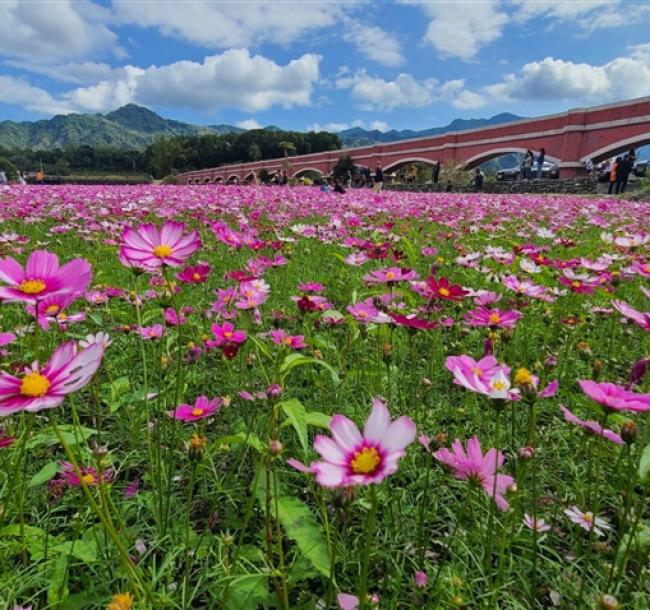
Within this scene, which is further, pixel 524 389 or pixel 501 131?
pixel 501 131

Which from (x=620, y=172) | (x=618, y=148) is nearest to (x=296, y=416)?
(x=620, y=172)

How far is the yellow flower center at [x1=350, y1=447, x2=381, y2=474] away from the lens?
0.56 m

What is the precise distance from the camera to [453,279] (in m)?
3.06

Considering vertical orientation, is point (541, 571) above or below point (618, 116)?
below

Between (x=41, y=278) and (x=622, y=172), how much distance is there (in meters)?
15.4

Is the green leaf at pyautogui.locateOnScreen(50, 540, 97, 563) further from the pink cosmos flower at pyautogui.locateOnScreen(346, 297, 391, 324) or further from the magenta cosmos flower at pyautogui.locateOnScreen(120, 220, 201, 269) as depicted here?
the pink cosmos flower at pyautogui.locateOnScreen(346, 297, 391, 324)

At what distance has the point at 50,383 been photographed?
580mm

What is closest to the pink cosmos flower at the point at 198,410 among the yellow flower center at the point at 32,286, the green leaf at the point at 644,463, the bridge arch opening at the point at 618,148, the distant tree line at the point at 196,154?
the yellow flower center at the point at 32,286

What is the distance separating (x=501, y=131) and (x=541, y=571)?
3183cm

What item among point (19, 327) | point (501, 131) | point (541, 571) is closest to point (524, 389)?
point (541, 571)

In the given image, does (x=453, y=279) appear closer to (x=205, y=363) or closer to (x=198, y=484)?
(x=205, y=363)

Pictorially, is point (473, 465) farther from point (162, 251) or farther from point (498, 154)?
point (498, 154)

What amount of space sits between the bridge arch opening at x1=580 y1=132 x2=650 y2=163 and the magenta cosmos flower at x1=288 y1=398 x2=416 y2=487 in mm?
26713

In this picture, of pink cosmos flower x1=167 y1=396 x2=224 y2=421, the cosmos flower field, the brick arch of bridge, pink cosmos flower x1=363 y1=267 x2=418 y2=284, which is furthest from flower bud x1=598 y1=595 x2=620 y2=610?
the brick arch of bridge
